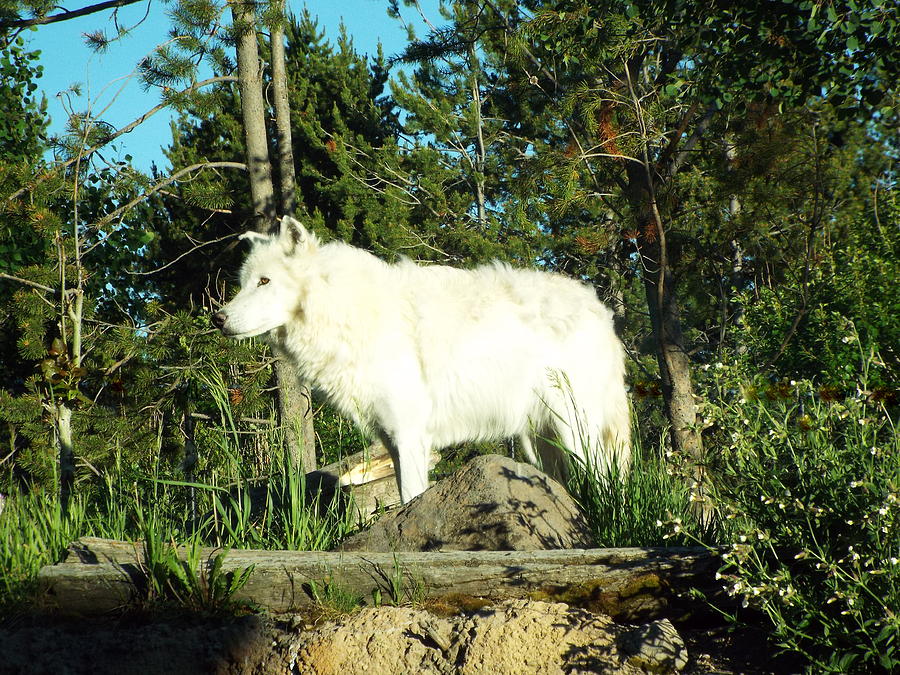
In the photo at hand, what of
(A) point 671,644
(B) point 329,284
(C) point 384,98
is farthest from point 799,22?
(C) point 384,98

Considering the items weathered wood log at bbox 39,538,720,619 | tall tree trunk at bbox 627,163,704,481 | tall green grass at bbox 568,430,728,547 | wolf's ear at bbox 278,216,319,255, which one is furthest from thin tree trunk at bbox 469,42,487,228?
weathered wood log at bbox 39,538,720,619

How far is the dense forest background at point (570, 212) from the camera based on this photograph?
5703 mm

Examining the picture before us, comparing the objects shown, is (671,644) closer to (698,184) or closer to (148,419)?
(148,419)

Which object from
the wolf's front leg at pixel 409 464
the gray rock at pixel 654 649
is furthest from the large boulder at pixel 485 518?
the wolf's front leg at pixel 409 464

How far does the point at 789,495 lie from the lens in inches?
118

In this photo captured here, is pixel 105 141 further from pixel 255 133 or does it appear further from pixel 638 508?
pixel 638 508

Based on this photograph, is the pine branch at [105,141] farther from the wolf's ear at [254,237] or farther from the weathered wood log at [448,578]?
the weathered wood log at [448,578]

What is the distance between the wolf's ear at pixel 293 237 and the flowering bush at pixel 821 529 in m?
3.54

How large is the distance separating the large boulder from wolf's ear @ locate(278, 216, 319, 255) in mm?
2409

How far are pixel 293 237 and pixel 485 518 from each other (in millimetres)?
2832

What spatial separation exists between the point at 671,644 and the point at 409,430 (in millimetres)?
2728

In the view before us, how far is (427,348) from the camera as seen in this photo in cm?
567

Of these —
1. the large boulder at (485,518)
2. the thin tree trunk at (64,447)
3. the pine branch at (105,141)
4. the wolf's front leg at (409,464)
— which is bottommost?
the large boulder at (485,518)

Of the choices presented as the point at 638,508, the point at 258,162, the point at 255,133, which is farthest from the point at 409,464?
the point at 255,133
